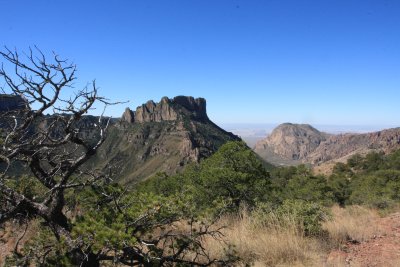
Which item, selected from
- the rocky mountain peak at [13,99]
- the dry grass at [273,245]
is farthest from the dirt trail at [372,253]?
the rocky mountain peak at [13,99]

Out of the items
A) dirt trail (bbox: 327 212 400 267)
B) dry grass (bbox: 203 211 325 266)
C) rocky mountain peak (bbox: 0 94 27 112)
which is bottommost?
dirt trail (bbox: 327 212 400 267)

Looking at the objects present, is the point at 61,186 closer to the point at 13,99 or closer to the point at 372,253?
the point at 13,99

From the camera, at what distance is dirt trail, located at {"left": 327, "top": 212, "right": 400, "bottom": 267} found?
6434 mm

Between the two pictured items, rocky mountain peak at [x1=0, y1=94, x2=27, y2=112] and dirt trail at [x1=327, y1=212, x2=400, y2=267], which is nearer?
rocky mountain peak at [x1=0, y1=94, x2=27, y2=112]

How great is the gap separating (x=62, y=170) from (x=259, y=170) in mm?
12031

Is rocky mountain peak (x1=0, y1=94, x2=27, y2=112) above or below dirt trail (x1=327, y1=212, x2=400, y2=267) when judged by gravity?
above

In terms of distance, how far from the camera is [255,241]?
7207 mm

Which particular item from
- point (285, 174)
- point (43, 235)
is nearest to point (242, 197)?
point (43, 235)

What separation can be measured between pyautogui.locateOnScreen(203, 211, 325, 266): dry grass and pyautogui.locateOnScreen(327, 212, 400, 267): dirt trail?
0.37m

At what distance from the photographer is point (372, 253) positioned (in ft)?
23.7

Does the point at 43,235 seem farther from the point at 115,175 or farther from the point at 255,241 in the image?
the point at 255,241

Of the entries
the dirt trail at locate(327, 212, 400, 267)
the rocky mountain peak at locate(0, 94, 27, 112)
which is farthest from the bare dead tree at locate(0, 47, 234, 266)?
the dirt trail at locate(327, 212, 400, 267)

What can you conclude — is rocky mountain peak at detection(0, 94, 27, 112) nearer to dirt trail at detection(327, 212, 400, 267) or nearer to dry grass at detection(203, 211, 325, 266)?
dry grass at detection(203, 211, 325, 266)

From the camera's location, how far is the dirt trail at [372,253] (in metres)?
6.43
